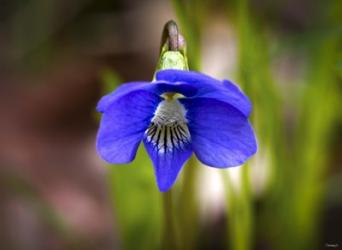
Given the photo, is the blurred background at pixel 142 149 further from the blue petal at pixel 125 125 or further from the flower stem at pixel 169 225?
the blue petal at pixel 125 125

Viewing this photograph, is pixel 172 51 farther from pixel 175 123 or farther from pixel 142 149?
pixel 142 149

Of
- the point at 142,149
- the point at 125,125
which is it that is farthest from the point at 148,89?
the point at 142,149

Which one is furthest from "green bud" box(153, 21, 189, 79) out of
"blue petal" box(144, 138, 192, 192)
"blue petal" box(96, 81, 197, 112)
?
"blue petal" box(144, 138, 192, 192)

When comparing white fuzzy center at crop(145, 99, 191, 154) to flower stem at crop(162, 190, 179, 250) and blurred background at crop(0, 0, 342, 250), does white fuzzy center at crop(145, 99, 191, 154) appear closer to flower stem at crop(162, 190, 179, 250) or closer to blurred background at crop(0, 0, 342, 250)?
flower stem at crop(162, 190, 179, 250)

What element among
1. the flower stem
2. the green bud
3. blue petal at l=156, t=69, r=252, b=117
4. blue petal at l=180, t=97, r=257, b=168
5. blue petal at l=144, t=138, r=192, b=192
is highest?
the green bud

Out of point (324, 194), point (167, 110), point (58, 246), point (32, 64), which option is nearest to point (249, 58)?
point (167, 110)

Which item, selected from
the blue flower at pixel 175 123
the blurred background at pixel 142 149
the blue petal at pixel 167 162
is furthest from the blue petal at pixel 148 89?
the blurred background at pixel 142 149
